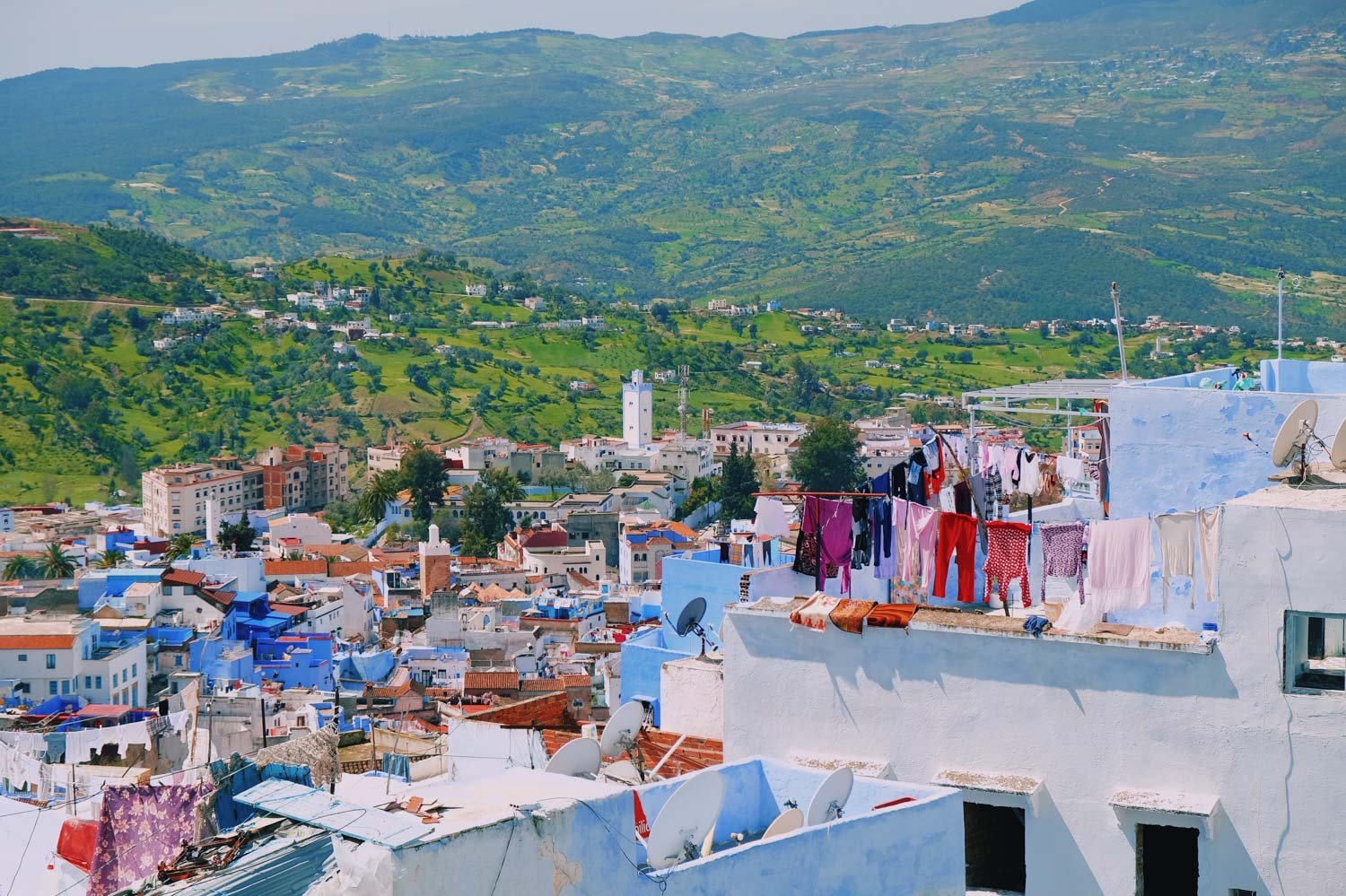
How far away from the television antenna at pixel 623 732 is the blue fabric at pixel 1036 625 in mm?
1692

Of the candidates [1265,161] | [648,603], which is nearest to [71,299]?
[648,603]

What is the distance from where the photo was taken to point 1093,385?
32.5 ft

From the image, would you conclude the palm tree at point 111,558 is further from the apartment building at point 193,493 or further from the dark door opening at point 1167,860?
the dark door opening at point 1167,860

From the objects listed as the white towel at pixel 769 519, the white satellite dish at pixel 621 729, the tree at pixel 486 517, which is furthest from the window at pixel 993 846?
the tree at pixel 486 517

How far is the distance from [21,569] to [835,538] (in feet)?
146

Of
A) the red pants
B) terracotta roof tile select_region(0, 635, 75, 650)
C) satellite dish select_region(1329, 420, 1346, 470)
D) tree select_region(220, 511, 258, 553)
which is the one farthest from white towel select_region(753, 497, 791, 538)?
tree select_region(220, 511, 258, 553)

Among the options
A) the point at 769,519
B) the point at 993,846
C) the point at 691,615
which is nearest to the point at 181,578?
the point at 769,519

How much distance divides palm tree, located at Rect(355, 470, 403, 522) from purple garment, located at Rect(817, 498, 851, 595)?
6048cm

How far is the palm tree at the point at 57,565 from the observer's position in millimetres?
47844

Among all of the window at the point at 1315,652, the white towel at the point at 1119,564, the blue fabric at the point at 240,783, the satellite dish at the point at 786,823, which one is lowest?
the satellite dish at the point at 786,823

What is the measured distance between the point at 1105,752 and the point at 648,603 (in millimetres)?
28343

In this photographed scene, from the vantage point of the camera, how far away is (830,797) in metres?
6.79

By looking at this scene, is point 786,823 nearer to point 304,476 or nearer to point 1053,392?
point 1053,392

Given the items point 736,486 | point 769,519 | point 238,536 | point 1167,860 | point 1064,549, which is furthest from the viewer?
point 736,486
